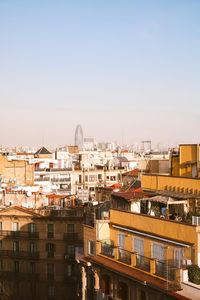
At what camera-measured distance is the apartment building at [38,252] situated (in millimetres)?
49125

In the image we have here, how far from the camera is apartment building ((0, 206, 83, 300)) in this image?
4912cm

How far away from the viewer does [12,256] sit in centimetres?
5041

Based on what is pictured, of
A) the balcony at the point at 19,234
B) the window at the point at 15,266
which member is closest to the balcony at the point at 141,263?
the balcony at the point at 19,234

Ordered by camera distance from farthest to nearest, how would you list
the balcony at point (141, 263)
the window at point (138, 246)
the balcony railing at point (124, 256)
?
the balcony railing at point (124, 256)
the window at point (138, 246)
the balcony at point (141, 263)

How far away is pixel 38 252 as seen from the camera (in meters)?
49.9

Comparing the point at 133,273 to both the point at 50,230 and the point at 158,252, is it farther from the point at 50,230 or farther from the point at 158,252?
the point at 50,230

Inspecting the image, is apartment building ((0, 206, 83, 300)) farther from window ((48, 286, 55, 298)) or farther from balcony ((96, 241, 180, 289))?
balcony ((96, 241, 180, 289))

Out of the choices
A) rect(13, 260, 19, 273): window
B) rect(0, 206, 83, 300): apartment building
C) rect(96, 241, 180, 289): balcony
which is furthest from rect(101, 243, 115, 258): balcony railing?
rect(13, 260, 19, 273): window

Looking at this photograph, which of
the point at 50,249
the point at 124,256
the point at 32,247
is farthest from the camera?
the point at 32,247

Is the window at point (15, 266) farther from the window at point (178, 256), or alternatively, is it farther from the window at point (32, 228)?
the window at point (178, 256)

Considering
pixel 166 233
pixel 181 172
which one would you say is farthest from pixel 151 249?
pixel 181 172

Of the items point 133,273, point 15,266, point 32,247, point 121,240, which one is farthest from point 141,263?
point 15,266

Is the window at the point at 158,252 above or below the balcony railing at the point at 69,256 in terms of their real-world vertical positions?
above

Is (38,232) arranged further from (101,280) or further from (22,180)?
(22,180)
